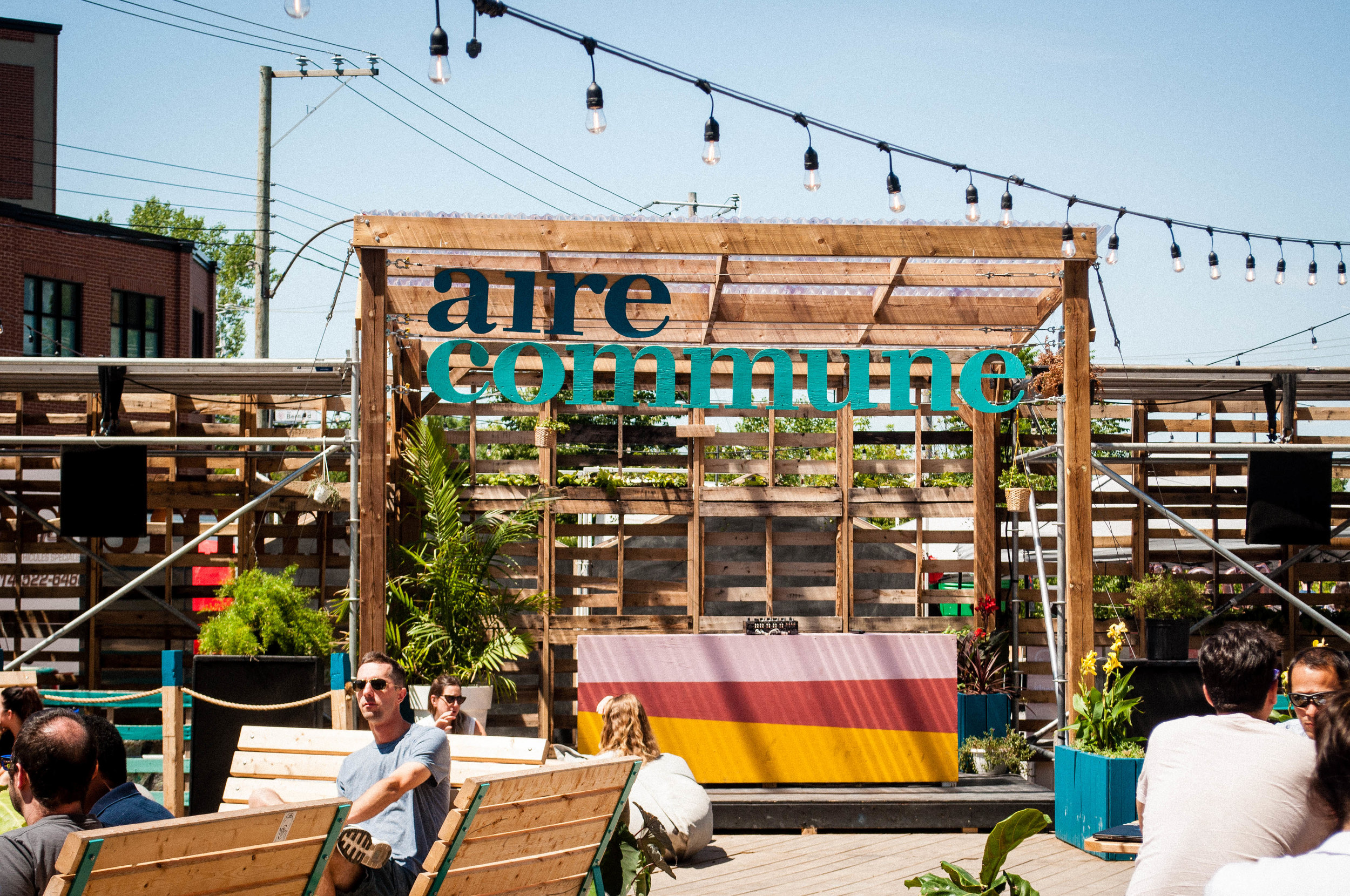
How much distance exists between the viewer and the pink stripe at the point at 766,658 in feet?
28.0

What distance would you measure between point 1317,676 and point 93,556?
9604mm

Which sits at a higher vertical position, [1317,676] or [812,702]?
[1317,676]

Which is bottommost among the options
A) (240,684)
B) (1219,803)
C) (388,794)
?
(240,684)

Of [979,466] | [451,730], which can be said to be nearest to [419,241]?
[451,730]

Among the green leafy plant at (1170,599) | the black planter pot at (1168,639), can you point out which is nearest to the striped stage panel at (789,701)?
the black planter pot at (1168,639)

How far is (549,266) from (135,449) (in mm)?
3570

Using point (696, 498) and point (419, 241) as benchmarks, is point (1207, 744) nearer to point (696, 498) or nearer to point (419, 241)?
point (419, 241)

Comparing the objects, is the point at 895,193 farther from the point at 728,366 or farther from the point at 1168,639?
the point at 1168,639

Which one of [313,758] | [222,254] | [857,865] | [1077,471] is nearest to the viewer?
[313,758]

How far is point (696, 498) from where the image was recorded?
1099cm

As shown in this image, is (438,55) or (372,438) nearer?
(438,55)

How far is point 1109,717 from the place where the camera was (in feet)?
25.0

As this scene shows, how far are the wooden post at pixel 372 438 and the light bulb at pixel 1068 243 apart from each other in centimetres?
474

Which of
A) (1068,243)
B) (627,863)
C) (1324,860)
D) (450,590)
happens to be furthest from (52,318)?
(1324,860)
